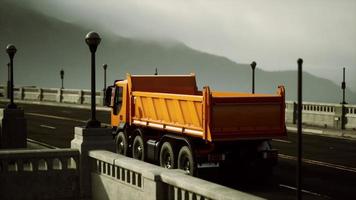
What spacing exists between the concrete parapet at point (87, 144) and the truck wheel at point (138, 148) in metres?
6.30

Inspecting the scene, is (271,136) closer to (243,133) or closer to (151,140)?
(243,133)

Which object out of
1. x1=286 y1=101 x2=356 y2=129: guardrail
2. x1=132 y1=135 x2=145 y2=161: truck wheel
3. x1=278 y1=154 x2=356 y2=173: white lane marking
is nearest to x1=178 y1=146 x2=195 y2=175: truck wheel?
x1=132 y1=135 x2=145 y2=161: truck wheel

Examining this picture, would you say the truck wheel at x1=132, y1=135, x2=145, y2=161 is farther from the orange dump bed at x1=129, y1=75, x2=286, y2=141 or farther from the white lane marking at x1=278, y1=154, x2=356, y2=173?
the white lane marking at x1=278, y1=154, x2=356, y2=173

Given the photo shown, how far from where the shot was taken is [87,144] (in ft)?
47.6

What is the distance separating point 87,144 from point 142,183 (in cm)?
343

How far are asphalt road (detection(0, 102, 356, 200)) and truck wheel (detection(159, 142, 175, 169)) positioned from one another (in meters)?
1.04

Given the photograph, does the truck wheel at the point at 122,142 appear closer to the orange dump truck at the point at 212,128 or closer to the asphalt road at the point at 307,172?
the orange dump truck at the point at 212,128

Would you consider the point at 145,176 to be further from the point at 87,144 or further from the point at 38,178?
the point at 38,178

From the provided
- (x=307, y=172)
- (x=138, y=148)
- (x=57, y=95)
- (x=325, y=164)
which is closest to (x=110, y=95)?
(x=138, y=148)

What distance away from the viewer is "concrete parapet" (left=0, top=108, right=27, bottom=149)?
23516mm

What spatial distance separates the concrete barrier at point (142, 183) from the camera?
8.96 m

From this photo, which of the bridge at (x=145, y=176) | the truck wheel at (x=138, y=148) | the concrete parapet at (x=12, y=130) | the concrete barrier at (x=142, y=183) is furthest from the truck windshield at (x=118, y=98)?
the concrete barrier at (x=142, y=183)

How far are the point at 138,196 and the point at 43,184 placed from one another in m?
3.60

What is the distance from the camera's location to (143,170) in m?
11.2
